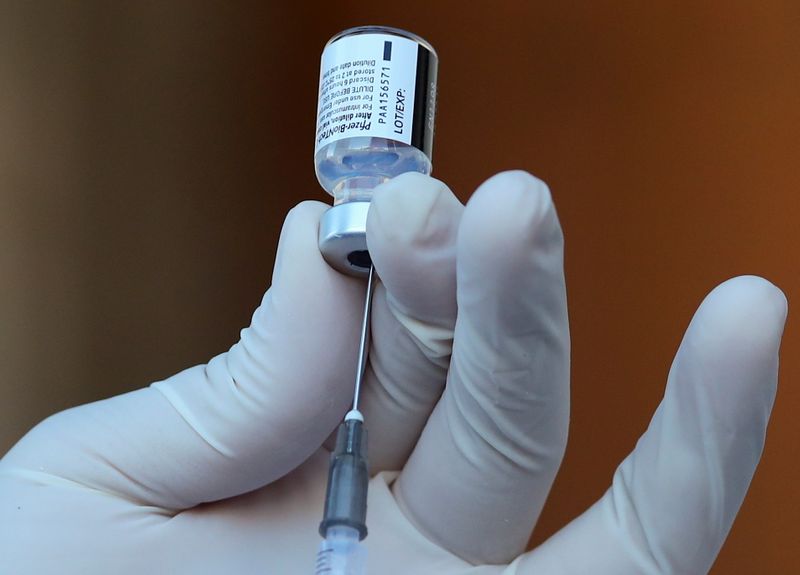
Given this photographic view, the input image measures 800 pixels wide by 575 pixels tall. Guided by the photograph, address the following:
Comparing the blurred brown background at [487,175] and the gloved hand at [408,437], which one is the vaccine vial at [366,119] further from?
the blurred brown background at [487,175]

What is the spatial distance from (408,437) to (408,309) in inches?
5.9

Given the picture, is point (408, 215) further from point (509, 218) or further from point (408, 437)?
point (408, 437)

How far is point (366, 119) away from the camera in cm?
78

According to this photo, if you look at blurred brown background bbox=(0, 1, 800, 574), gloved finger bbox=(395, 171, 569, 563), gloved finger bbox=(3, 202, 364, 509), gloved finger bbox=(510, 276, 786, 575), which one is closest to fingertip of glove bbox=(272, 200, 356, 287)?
gloved finger bbox=(3, 202, 364, 509)

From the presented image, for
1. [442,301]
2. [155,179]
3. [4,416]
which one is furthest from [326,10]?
[442,301]

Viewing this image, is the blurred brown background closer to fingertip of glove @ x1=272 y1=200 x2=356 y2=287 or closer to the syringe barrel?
fingertip of glove @ x1=272 y1=200 x2=356 y2=287

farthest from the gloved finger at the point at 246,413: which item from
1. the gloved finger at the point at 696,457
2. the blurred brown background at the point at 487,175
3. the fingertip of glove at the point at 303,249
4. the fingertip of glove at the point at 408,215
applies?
the blurred brown background at the point at 487,175

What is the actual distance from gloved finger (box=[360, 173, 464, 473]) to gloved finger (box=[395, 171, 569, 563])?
25 millimetres

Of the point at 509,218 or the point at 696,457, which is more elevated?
the point at 509,218

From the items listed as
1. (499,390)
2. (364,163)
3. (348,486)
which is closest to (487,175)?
(364,163)

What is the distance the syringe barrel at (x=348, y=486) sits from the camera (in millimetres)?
620

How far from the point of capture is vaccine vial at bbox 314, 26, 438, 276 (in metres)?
0.78

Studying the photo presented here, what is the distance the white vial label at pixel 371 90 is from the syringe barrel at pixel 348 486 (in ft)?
0.82

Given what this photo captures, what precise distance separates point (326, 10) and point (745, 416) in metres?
1.38
